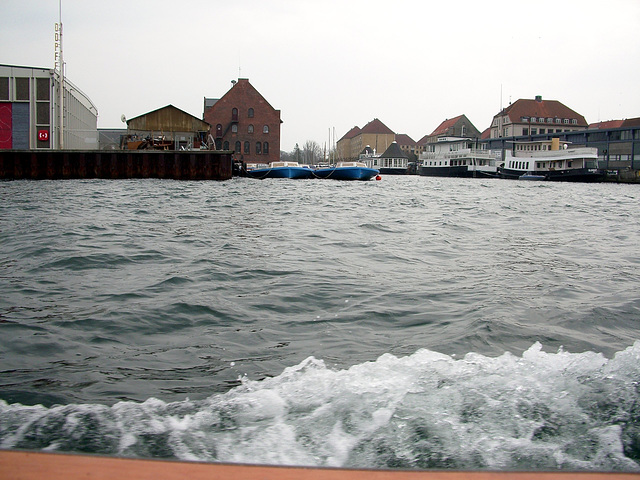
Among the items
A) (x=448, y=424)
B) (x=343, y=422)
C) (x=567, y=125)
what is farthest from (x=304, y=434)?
(x=567, y=125)

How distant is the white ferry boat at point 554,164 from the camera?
155ft

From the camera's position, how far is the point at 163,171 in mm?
33219

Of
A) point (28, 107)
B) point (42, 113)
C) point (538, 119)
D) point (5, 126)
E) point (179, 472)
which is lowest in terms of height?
point (179, 472)

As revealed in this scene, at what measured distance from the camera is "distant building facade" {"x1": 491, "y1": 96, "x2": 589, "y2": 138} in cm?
8675

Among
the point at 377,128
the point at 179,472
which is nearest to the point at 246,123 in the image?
the point at 179,472

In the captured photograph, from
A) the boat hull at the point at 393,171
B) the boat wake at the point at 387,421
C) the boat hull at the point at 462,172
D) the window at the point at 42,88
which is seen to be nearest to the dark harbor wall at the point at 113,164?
the window at the point at 42,88

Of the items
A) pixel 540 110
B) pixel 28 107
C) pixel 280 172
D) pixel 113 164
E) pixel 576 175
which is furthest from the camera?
pixel 540 110

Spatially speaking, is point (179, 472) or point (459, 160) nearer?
point (179, 472)

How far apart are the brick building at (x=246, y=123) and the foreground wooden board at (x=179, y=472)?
63.6m

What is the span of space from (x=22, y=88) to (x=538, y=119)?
75760mm

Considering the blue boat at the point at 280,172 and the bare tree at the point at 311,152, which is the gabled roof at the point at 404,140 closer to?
the bare tree at the point at 311,152

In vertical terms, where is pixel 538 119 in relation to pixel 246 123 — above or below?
above

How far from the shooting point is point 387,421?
97.0 inches

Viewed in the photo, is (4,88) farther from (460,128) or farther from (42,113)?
(460,128)
